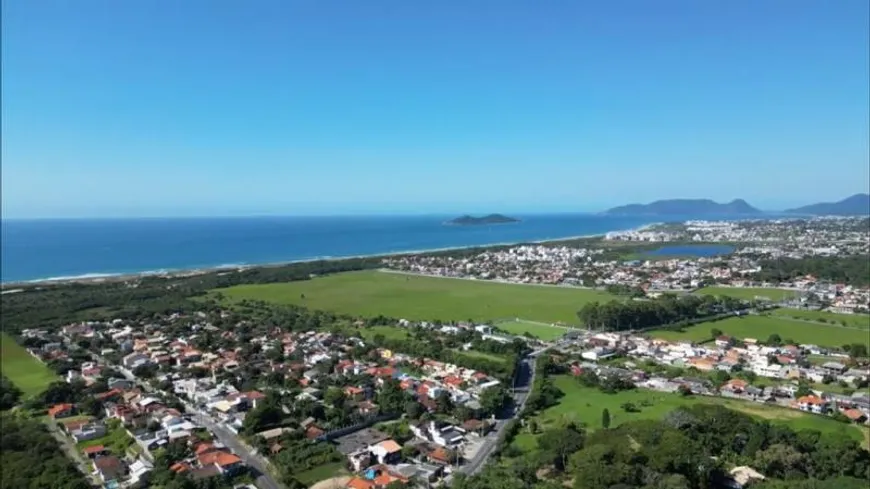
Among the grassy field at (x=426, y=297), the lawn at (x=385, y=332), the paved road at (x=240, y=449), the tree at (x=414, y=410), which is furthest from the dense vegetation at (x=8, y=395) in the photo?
the grassy field at (x=426, y=297)

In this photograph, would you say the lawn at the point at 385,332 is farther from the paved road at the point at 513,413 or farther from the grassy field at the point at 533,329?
the paved road at the point at 513,413

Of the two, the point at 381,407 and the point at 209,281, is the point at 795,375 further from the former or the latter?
the point at 209,281

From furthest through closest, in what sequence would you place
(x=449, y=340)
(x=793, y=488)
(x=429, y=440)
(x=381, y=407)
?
(x=449, y=340) < (x=381, y=407) < (x=429, y=440) < (x=793, y=488)

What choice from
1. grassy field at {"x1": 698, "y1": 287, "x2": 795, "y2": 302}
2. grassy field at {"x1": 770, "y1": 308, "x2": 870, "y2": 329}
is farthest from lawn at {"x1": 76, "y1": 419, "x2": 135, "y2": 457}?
grassy field at {"x1": 698, "y1": 287, "x2": 795, "y2": 302}

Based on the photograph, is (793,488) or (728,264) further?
(728,264)

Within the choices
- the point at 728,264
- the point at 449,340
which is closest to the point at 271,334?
the point at 449,340

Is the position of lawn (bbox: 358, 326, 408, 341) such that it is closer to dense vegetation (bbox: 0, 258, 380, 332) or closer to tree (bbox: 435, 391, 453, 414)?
tree (bbox: 435, 391, 453, 414)

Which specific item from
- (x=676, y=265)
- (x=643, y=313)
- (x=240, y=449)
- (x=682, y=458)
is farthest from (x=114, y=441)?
(x=676, y=265)
